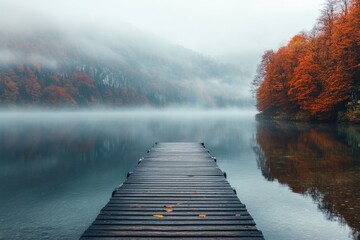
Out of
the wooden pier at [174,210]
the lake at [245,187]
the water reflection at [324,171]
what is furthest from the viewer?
the water reflection at [324,171]

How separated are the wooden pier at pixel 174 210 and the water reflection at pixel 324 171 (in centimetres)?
464

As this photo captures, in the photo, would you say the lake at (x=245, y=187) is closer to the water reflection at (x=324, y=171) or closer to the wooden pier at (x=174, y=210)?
the water reflection at (x=324, y=171)

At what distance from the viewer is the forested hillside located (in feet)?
153

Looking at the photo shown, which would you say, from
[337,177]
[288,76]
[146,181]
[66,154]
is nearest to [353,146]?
[337,177]

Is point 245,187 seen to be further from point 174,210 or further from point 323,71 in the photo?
point 323,71

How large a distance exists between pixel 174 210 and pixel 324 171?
14116mm

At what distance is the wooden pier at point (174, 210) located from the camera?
Result: 7812 mm

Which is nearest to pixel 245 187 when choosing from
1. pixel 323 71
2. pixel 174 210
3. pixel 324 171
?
pixel 324 171

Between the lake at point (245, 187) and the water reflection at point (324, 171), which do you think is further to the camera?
the water reflection at point (324, 171)

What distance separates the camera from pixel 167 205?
10164mm

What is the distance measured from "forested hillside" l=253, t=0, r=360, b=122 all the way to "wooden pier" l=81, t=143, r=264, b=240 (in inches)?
1615

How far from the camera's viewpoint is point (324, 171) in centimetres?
1986

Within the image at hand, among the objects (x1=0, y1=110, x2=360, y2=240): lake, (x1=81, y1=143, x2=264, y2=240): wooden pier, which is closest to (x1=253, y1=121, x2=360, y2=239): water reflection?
(x1=0, y1=110, x2=360, y2=240): lake

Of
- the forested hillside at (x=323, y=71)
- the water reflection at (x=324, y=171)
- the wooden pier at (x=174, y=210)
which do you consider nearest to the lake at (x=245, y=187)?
the water reflection at (x=324, y=171)
